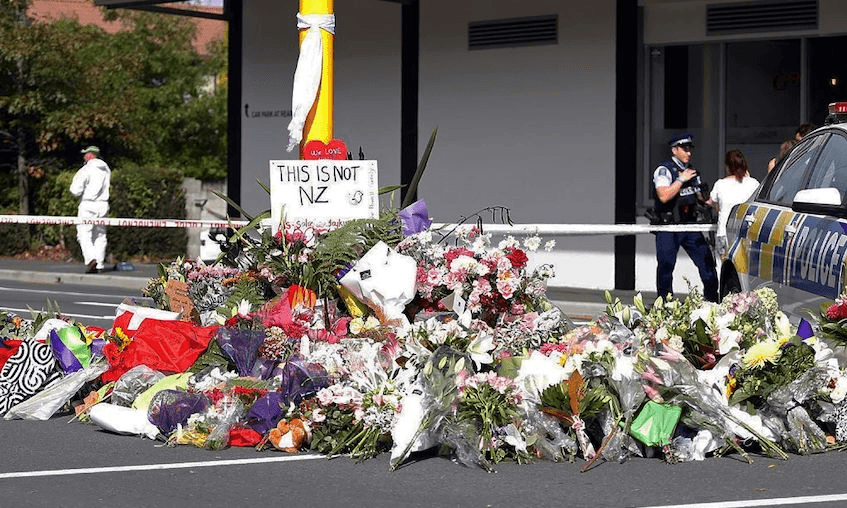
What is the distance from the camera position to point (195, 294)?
10.0m

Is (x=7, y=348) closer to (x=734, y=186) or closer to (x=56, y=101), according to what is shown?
(x=734, y=186)

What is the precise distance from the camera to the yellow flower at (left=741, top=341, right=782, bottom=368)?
755 centimetres

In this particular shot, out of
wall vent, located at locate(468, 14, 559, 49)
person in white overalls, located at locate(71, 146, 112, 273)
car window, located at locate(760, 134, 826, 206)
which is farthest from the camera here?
person in white overalls, located at locate(71, 146, 112, 273)

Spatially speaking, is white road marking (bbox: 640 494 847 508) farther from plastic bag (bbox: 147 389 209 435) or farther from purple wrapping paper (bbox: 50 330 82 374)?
purple wrapping paper (bbox: 50 330 82 374)

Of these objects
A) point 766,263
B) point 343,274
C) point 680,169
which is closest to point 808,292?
point 766,263

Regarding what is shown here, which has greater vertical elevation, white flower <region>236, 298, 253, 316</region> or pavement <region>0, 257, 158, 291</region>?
white flower <region>236, 298, 253, 316</region>

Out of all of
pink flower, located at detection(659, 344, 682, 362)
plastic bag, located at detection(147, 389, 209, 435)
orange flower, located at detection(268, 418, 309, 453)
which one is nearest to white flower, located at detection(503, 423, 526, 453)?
pink flower, located at detection(659, 344, 682, 362)

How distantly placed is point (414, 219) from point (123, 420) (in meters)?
2.38

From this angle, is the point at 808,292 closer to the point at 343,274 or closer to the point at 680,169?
the point at 343,274

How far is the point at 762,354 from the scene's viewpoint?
7.56 metres

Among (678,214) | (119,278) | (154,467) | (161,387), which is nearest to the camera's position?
(154,467)

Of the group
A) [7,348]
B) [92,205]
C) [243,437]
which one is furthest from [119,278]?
[243,437]

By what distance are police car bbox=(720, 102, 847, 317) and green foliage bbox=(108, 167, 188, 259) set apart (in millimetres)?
15178

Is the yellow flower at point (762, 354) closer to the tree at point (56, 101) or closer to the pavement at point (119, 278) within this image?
the pavement at point (119, 278)
